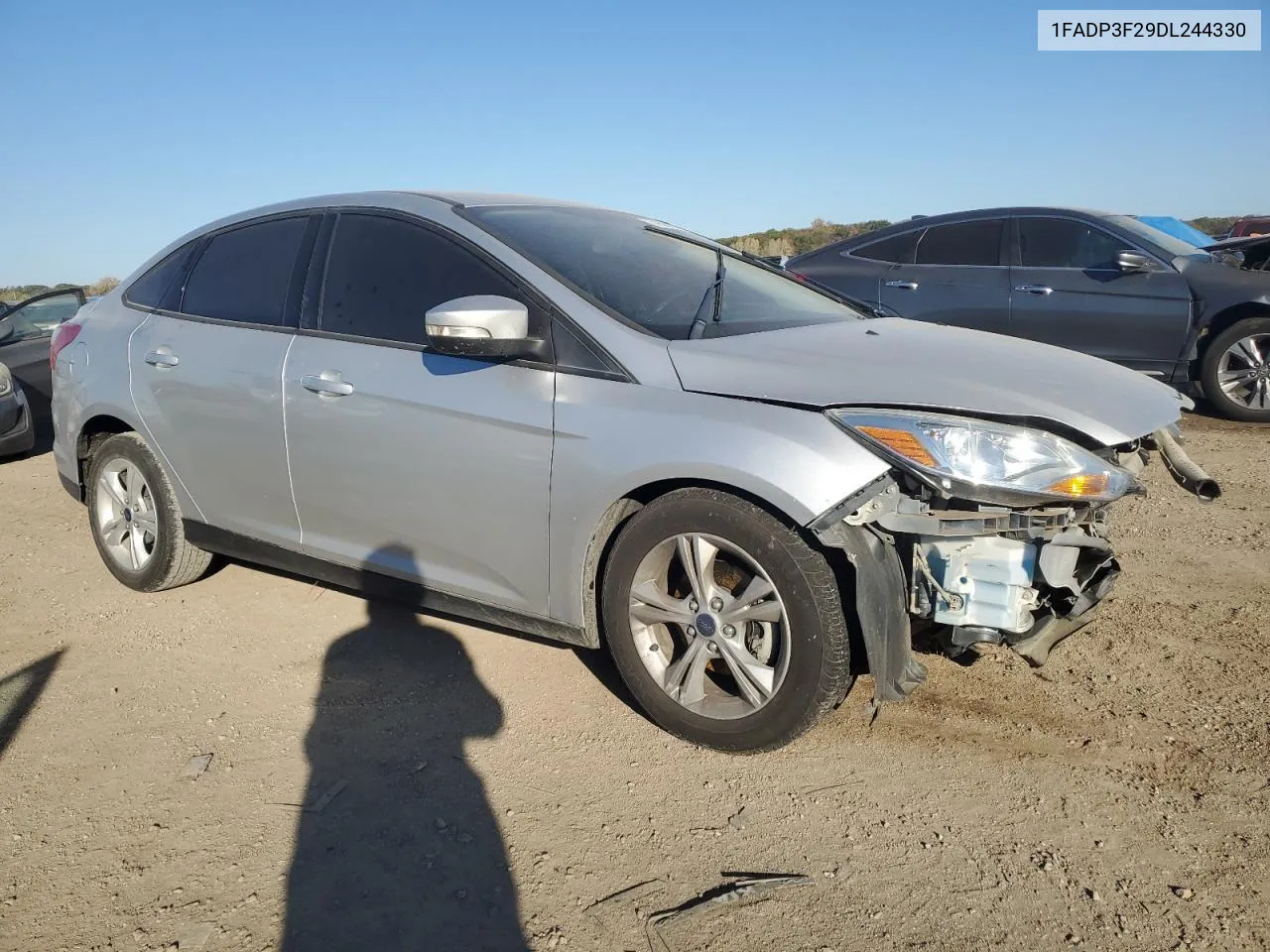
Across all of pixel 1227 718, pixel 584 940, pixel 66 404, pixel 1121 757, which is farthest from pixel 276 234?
pixel 1227 718

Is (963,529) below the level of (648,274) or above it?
below

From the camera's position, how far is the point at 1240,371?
7.32 metres

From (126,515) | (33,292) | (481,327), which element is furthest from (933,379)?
(33,292)

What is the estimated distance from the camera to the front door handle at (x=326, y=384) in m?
3.48

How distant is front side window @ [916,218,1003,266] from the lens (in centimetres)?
768

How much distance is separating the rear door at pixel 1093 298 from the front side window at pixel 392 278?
5.49m

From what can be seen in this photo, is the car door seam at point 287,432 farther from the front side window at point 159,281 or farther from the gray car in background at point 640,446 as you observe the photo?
the front side window at point 159,281

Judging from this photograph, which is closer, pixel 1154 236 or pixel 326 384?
pixel 326 384

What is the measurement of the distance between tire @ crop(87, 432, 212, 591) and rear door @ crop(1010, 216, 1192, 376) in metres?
6.17

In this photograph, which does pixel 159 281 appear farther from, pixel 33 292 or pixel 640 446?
pixel 33 292

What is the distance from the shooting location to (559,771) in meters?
2.90

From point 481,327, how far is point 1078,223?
6.12 metres

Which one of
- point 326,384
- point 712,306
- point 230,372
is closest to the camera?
point 712,306

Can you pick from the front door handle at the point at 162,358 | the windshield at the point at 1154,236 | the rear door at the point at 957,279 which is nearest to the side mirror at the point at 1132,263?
the windshield at the point at 1154,236
